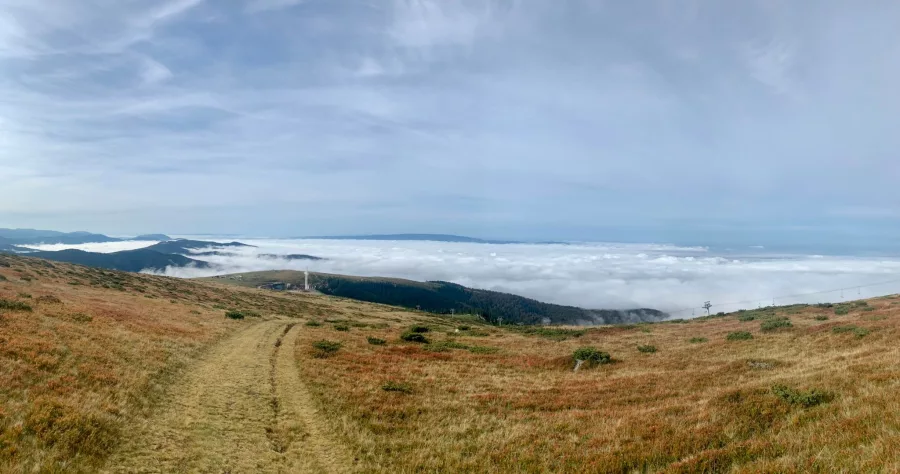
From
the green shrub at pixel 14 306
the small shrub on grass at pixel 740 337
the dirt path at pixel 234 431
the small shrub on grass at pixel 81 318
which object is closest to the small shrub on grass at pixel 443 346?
the dirt path at pixel 234 431

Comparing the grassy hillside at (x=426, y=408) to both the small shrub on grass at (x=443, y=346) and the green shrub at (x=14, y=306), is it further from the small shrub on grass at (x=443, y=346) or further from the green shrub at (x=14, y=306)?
the small shrub on grass at (x=443, y=346)

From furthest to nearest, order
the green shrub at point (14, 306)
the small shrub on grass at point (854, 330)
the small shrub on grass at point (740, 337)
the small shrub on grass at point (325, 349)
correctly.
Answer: the small shrub on grass at point (740, 337)
the small shrub on grass at point (325, 349)
the small shrub on grass at point (854, 330)
the green shrub at point (14, 306)

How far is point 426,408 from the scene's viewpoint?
16562 millimetres

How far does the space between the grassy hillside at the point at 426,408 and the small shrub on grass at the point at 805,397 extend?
51mm

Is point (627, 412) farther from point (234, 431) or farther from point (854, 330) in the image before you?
point (854, 330)

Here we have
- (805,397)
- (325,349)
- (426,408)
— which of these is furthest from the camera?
(325,349)

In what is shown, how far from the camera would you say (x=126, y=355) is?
19.9 metres

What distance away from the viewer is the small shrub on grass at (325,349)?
2727 cm

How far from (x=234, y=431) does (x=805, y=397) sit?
17.4 meters

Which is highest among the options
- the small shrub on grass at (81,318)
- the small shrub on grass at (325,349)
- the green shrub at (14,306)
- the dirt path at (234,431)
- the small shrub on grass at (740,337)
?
the green shrub at (14,306)

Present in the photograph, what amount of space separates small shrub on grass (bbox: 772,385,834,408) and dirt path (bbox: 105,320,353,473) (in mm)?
13138

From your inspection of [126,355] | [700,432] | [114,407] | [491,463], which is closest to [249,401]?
[114,407]

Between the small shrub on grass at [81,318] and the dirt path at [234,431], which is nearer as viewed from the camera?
the dirt path at [234,431]

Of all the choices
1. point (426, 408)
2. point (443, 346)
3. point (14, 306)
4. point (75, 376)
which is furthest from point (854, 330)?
point (14, 306)
